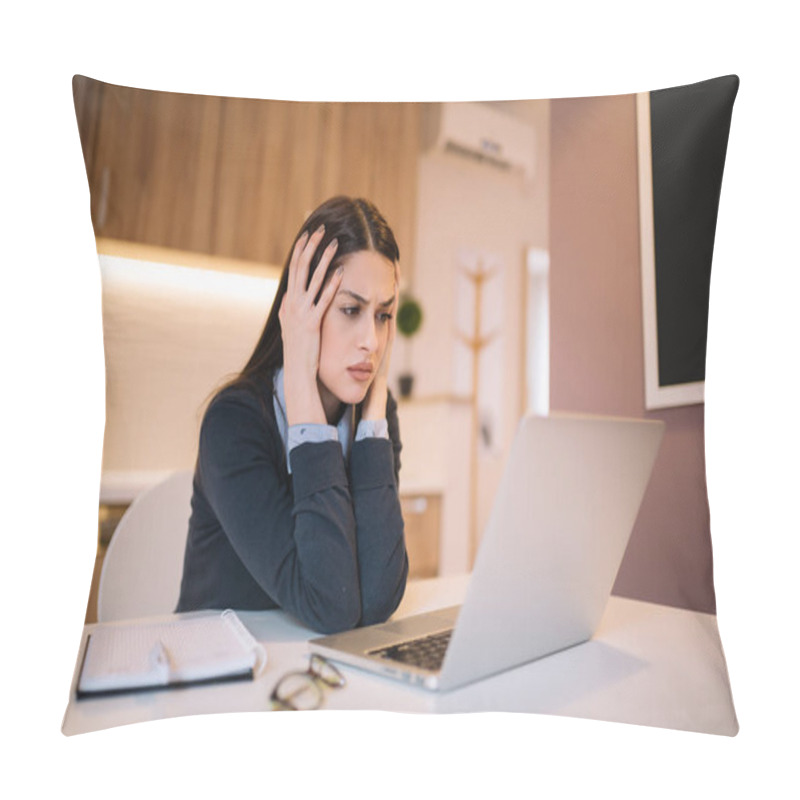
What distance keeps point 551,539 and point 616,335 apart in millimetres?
371

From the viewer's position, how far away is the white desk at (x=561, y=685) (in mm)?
870

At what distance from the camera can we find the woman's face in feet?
3.54

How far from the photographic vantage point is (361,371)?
1.09m

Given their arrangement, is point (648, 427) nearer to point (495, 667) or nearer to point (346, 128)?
point (495, 667)

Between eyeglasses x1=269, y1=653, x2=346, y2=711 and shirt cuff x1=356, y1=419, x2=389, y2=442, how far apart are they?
1.10 ft

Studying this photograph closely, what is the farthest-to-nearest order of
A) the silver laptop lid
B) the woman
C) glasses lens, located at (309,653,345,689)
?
the woman, glasses lens, located at (309,653,345,689), the silver laptop lid

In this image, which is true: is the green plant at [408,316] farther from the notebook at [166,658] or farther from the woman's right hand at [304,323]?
the notebook at [166,658]

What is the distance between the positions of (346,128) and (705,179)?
1.83 ft

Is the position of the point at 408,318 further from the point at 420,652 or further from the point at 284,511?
the point at 420,652

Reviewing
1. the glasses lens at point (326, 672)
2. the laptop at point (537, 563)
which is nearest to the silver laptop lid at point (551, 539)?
the laptop at point (537, 563)

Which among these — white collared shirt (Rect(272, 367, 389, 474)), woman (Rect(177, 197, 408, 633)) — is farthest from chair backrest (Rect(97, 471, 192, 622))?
white collared shirt (Rect(272, 367, 389, 474))

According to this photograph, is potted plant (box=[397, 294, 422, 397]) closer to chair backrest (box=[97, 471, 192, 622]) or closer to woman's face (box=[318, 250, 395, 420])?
woman's face (box=[318, 250, 395, 420])

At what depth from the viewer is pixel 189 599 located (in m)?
1.02

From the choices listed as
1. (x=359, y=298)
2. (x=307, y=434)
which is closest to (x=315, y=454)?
(x=307, y=434)
